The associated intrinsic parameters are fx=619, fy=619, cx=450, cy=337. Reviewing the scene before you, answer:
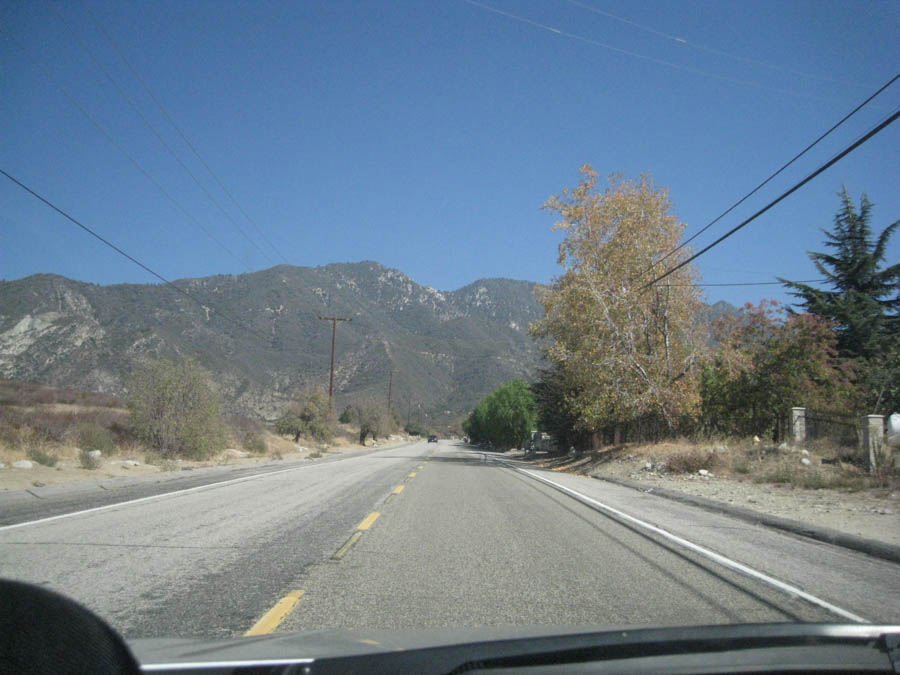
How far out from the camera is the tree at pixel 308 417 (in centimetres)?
5402

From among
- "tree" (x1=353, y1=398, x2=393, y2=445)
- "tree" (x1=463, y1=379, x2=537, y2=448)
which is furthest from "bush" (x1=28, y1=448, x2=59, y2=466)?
"tree" (x1=353, y1=398, x2=393, y2=445)

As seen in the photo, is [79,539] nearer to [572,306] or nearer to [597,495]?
[597,495]

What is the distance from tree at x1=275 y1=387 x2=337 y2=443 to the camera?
5402 centimetres

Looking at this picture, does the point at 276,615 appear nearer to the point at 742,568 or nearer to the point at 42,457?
the point at 742,568

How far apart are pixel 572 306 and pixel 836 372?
1141cm

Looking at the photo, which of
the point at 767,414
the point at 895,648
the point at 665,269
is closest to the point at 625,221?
the point at 665,269

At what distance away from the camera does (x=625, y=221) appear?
95.7ft

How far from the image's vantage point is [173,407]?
25875 millimetres

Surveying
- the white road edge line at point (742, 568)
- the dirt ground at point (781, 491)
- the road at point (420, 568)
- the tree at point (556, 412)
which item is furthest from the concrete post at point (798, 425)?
the tree at point (556, 412)

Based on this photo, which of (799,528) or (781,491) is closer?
(799,528)

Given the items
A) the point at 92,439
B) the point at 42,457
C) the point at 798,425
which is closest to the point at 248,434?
the point at 92,439

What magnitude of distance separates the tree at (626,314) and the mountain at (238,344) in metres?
4.42

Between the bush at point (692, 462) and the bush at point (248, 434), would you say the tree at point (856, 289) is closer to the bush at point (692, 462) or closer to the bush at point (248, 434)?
the bush at point (692, 462)

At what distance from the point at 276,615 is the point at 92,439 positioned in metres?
21.6
